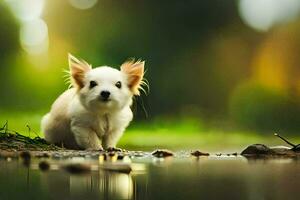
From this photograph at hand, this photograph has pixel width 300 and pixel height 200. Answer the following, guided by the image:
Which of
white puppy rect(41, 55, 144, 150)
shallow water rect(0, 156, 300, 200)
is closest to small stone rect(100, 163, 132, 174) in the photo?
shallow water rect(0, 156, 300, 200)

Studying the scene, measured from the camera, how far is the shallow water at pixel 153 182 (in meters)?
1.76

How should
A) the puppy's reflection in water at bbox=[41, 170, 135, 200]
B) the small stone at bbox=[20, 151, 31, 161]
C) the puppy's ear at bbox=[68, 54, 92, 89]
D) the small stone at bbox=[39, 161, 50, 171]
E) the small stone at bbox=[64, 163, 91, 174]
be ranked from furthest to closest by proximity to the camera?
the puppy's ear at bbox=[68, 54, 92, 89], the small stone at bbox=[20, 151, 31, 161], the small stone at bbox=[39, 161, 50, 171], the small stone at bbox=[64, 163, 91, 174], the puppy's reflection in water at bbox=[41, 170, 135, 200]

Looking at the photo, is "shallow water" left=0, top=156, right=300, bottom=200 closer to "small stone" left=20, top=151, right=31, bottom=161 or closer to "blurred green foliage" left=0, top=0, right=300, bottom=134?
"small stone" left=20, top=151, right=31, bottom=161

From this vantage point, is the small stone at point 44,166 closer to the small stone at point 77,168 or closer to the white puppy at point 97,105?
the small stone at point 77,168

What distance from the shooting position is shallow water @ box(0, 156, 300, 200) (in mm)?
1765

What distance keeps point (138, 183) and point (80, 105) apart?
5.26ft

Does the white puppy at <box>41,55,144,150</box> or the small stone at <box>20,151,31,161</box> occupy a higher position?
the white puppy at <box>41,55,144,150</box>

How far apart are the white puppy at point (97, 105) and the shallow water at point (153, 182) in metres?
0.69

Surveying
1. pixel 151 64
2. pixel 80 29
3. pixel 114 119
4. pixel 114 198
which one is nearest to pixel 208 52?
pixel 151 64

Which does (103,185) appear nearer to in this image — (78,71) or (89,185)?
(89,185)

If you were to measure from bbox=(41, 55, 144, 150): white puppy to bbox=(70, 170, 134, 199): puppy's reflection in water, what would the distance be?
1178 millimetres

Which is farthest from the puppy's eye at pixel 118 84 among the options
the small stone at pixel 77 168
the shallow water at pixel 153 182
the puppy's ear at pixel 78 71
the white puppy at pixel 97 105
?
the small stone at pixel 77 168

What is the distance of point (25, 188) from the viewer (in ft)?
6.20

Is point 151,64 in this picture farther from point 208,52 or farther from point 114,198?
point 114,198
